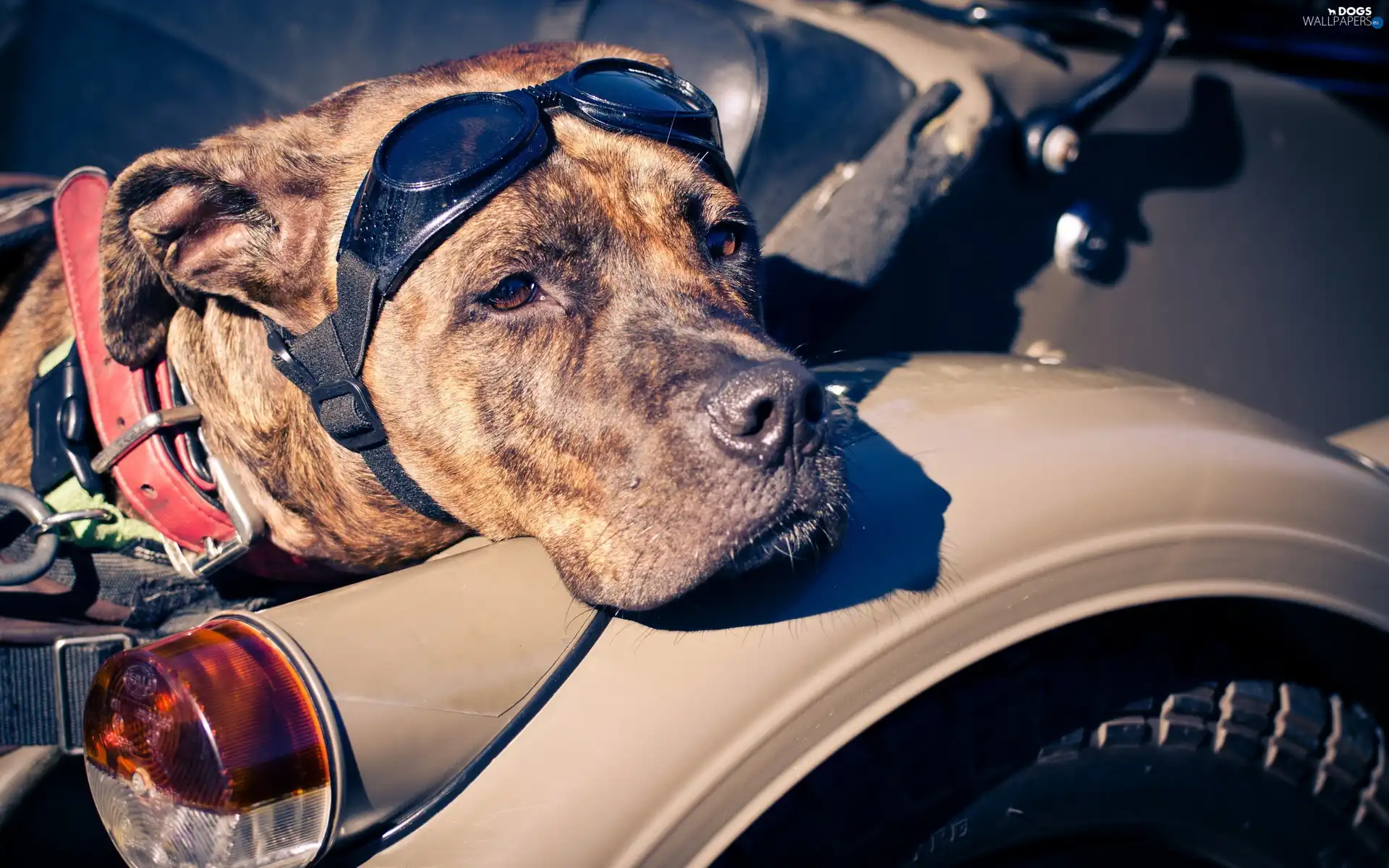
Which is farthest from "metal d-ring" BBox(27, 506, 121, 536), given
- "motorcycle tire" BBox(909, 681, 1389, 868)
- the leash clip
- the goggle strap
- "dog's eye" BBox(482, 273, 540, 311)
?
"motorcycle tire" BBox(909, 681, 1389, 868)

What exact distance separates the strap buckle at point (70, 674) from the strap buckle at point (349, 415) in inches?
21.1

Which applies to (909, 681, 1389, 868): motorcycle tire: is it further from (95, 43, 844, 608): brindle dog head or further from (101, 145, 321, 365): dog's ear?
(101, 145, 321, 365): dog's ear

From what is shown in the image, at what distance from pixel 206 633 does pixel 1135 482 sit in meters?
1.58

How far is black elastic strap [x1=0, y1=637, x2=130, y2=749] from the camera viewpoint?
1.74 meters

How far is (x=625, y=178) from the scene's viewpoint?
2.25m

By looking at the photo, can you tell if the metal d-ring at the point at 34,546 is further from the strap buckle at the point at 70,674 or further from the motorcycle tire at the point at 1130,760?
the motorcycle tire at the point at 1130,760

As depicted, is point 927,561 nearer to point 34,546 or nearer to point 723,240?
point 723,240

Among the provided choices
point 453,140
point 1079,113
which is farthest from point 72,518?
point 1079,113

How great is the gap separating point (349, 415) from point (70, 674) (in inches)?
26.0

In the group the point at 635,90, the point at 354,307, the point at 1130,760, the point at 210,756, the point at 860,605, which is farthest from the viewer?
the point at 635,90

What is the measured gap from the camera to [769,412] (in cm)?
174

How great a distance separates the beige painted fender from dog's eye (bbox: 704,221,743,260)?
398 millimetres

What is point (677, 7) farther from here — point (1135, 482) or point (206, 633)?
point (206, 633)

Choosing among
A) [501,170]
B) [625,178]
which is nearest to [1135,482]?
[625,178]
